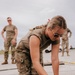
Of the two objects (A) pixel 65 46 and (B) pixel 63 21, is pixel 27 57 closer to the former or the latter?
(B) pixel 63 21

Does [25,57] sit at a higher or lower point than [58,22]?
lower

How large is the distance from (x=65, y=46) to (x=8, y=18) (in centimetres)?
511

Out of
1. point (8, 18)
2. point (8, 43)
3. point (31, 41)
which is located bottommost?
point (31, 41)

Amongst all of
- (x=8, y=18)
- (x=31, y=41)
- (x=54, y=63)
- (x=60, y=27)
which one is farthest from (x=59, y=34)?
(x=8, y=18)

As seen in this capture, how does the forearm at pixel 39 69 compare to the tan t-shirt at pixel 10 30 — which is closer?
the forearm at pixel 39 69

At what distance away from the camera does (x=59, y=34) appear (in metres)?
4.29

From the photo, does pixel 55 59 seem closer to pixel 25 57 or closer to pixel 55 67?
pixel 55 67

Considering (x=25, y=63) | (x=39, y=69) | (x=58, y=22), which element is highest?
(x=58, y=22)

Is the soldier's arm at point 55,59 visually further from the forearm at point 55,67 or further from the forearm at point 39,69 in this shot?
the forearm at point 39,69

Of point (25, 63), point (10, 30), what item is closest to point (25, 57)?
point (25, 63)

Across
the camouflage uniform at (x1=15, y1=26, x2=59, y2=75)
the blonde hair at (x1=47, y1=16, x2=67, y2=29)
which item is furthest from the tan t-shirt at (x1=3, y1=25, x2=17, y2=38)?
the blonde hair at (x1=47, y1=16, x2=67, y2=29)

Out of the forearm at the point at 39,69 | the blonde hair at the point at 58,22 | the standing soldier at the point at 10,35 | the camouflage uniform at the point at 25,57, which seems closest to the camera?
the forearm at the point at 39,69

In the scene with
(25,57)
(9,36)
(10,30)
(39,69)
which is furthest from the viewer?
(9,36)

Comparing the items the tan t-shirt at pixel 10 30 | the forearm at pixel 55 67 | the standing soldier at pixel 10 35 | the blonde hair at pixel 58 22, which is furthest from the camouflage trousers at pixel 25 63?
the tan t-shirt at pixel 10 30
